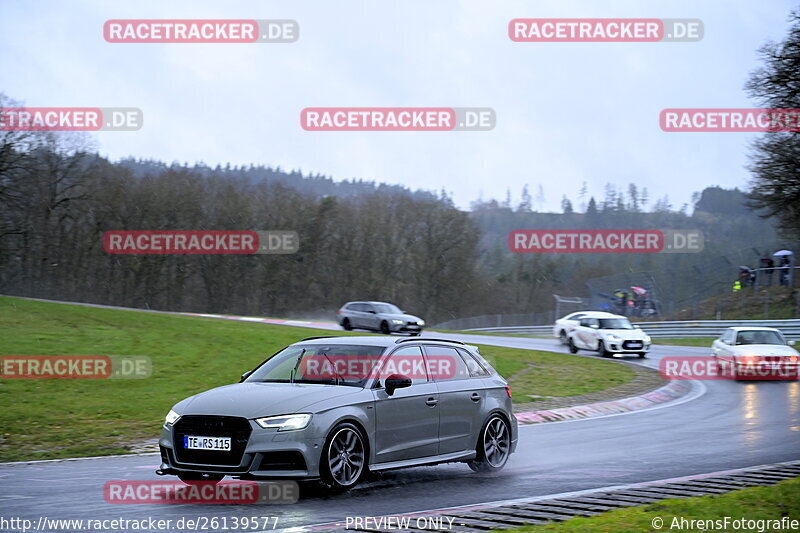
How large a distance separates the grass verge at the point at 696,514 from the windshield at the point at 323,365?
316 centimetres

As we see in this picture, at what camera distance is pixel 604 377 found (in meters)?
24.8

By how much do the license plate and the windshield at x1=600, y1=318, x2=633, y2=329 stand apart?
2656 centimetres

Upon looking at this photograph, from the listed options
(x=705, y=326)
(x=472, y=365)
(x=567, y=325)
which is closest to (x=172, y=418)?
(x=472, y=365)

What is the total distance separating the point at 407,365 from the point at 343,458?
5.35 feet

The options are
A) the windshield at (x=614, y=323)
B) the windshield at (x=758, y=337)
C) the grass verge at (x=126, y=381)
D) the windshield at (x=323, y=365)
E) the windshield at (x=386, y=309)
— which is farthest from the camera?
the windshield at (x=386, y=309)

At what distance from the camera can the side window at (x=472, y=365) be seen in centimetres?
1084

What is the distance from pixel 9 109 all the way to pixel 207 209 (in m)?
30.4

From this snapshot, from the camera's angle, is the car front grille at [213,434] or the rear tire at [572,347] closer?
the car front grille at [213,434]

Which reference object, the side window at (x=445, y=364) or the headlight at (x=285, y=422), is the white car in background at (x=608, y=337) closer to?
the side window at (x=445, y=364)

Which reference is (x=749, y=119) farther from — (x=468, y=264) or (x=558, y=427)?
(x=468, y=264)

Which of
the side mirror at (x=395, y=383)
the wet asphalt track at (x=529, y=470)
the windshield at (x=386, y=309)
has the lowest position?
the wet asphalt track at (x=529, y=470)

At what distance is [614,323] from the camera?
33.4 m

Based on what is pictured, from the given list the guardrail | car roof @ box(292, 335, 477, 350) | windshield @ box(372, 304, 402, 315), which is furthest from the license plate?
the guardrail

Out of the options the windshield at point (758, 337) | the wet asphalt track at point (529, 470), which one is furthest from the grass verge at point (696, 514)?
the windshield at point (758, 337)
